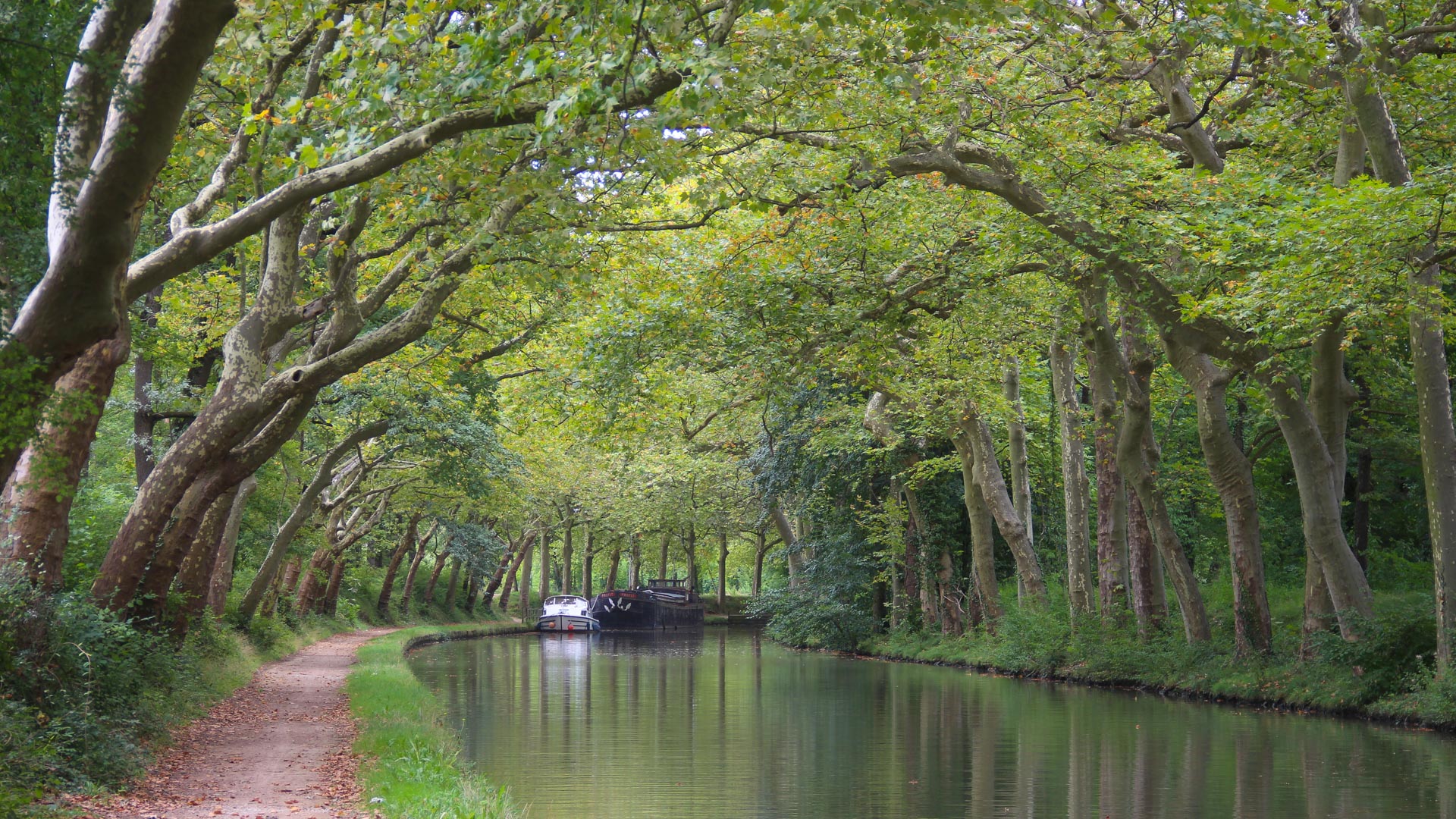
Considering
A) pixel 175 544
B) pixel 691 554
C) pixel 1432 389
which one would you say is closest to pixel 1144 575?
pixel 1432 389

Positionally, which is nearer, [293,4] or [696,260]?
[293,4]

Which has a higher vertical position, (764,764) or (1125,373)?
(1125,373)

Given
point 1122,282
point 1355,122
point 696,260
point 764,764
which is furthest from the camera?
point 696,260

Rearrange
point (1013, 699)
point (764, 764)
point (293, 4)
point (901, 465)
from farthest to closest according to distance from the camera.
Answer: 1. point (901, 465)
2. point (1013, 699)
3. point (764, 764)
4. point (293, 4)

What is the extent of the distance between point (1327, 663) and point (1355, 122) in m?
7.58

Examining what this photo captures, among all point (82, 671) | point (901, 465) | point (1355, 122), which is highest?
point (1355, 122)

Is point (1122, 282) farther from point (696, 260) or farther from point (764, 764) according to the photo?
point (764, 764)

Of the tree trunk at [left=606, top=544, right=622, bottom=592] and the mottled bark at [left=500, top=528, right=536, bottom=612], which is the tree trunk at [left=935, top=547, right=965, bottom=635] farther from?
the tree trunk at [left=606, top=544, right=622, bottom=592]

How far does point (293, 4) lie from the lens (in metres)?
10.5

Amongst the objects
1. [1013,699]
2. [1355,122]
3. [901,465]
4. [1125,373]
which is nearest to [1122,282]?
[1355,122]

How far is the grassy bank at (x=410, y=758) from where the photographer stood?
9234 mm

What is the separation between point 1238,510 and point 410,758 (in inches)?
569

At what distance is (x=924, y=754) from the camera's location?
1485 cm

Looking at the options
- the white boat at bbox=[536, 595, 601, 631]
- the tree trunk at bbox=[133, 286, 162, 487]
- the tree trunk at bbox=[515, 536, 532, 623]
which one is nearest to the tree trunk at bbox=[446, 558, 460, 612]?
the tree trunk at bbox=[515, 536, 532, 623]
